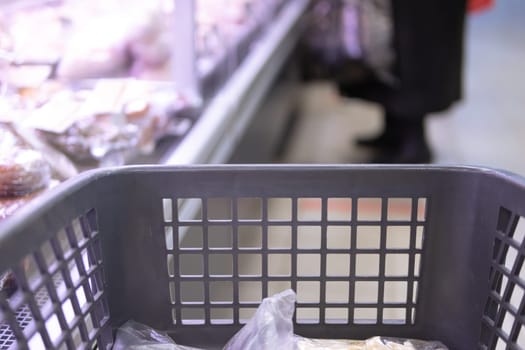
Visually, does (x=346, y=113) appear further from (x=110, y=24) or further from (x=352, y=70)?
(x=110, y=24)

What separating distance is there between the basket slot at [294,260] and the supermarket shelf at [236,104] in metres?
0.14

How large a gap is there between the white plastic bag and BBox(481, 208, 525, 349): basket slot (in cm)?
25

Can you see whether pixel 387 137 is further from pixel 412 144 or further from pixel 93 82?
pixel 93 82

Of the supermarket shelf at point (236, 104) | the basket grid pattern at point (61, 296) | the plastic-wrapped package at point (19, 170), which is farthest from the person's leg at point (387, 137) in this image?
the basket grid pattern at point (61, 296)

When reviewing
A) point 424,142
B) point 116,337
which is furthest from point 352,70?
point 116,337

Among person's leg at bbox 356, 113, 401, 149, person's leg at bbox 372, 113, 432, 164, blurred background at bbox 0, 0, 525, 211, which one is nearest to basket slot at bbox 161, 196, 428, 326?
blurred background at bbox 0, 0, 525, 211

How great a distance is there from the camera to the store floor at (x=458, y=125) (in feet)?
12.0

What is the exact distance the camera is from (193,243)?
4.41 ft

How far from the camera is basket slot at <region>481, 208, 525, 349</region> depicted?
65 centimetres

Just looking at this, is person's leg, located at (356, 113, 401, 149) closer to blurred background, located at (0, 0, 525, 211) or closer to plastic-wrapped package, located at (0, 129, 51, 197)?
blurred background, located at (0, 0, 525, 211)

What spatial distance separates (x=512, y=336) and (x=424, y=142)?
2.88 meters

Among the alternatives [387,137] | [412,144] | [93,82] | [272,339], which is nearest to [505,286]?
[272,339]

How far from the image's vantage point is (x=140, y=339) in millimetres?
757

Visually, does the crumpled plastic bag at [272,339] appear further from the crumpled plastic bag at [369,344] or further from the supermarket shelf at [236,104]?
the supermarket shelf at [236,104]
